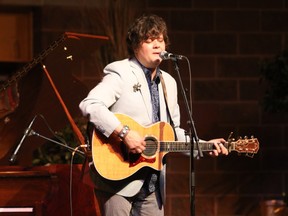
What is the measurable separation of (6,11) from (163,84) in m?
3.31

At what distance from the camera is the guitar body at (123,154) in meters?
4.73

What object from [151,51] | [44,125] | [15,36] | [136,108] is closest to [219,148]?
[136,108]

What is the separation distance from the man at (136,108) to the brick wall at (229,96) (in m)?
2.86

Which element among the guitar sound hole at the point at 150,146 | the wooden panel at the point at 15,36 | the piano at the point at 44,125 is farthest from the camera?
the wooden panel at the point at 15,36

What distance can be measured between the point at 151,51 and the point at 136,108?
14.2 inches

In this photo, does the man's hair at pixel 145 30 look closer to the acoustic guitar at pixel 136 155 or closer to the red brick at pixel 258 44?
the acoustic guitar at pixel 136 155

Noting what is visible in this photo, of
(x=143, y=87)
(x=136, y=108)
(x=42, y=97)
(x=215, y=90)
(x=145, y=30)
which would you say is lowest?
(x=136, y=108)

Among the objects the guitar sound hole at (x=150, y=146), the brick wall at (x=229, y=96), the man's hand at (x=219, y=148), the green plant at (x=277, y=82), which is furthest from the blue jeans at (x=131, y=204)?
the brick wall at (x=229, y=96)

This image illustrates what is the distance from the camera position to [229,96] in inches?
315

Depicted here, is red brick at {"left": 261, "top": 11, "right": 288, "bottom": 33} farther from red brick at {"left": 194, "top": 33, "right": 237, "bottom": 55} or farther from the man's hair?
the man's hair

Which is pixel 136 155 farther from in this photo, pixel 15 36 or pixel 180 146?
pixel 15 36

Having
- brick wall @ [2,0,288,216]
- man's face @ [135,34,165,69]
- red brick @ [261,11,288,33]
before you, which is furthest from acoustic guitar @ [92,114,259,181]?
red brick @ [261,11,288,33]

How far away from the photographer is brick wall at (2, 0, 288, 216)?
7.92 m

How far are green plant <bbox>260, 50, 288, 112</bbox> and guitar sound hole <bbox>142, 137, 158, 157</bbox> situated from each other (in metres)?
2.55
